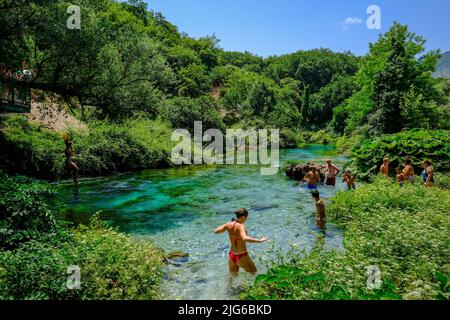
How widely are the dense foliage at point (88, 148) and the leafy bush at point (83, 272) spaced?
14.3 meters

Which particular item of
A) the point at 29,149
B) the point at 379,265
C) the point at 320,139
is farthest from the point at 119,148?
the point at 320,139

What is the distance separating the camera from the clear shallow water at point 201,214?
1001cm

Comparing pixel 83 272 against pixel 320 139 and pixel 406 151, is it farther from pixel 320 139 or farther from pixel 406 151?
→ pixel 320 139

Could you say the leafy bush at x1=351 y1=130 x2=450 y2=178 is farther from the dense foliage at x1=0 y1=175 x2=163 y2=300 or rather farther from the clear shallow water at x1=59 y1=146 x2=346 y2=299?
the dense foliage at x1=0 y1=175 x2=163 y2=300

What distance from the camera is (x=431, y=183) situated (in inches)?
692

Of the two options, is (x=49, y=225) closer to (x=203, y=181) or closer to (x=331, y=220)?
(x=331, y=220)

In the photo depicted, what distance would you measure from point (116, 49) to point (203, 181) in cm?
1127

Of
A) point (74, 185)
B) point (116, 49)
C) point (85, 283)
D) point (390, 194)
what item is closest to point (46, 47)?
point (116, 49)

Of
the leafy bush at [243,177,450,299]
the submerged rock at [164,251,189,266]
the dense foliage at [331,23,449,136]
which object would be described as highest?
the dense foliage at [331,23,449,136]

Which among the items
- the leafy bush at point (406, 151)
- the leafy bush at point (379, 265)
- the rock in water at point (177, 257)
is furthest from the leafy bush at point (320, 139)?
Result: the rock in water at point (177, 257)

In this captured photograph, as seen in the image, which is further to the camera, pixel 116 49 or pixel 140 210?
pixel 116 49

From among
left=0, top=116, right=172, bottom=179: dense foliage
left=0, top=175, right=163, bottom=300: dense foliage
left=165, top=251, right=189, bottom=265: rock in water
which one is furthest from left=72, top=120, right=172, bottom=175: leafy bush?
left=165, top=251, right=189, bottom=265: rock in water

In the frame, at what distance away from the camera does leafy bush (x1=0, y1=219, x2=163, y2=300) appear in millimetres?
6664

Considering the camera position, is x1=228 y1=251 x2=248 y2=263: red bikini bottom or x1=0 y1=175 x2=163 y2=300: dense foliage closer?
x1=0 y1=175 x2=163 y2=300: dense foliage
